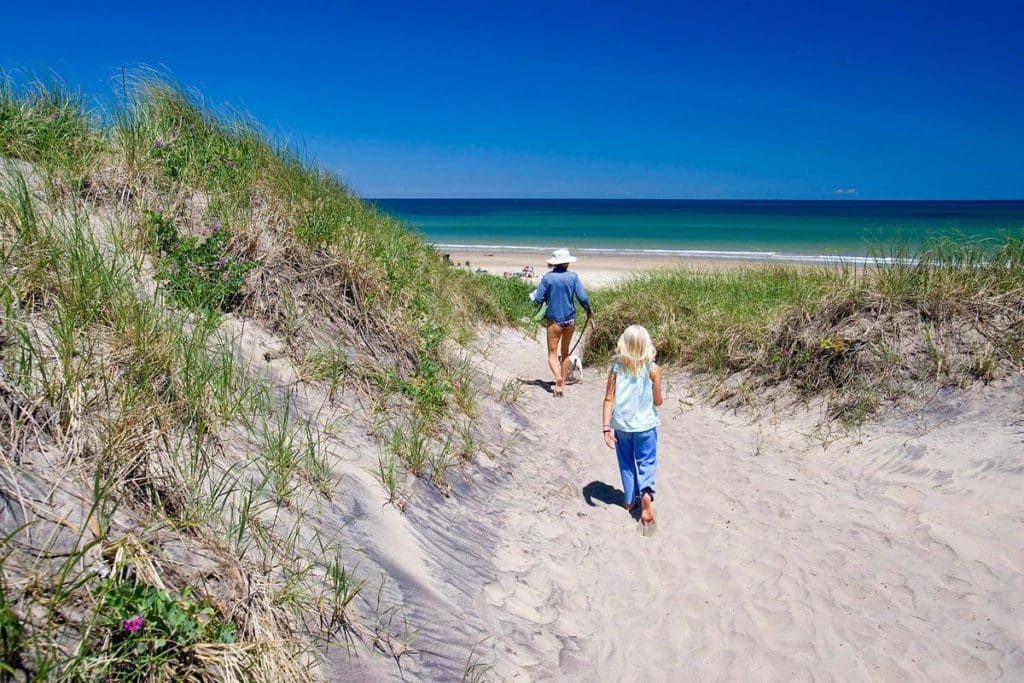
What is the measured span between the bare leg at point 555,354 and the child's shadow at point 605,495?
2.88m

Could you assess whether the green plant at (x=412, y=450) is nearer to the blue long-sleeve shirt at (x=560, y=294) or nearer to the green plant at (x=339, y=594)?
the green plant at (x=339, y=594)

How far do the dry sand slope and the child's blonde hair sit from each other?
1.20 metres

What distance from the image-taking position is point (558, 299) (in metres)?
8.73

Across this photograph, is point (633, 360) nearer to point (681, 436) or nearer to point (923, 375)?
point (681, 436)

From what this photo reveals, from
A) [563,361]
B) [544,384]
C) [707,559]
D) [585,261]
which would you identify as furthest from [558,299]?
[585,261]

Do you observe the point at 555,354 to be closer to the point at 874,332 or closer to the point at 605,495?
the point at 605,495

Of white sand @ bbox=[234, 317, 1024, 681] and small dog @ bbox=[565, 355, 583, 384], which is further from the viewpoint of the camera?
small dog @ bbox=[565, 355, 583, 384]

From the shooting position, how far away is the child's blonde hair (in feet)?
17.3

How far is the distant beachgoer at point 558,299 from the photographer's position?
28.7 feet

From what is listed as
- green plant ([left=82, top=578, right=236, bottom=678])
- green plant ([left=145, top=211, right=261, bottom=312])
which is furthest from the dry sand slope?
green plant ([left=145, top=211, right=261, bottom=312])

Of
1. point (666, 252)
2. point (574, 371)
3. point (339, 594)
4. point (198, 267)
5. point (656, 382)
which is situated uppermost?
point (198, 267)

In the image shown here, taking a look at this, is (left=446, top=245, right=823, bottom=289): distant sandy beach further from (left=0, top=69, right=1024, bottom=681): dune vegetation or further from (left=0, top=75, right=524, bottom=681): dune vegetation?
(left=0, top=75, right=524, bottom=681): dune vegetation

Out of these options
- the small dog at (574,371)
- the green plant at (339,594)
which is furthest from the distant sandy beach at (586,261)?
the green plant at (339,594)

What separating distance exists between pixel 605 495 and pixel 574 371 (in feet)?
13.0
